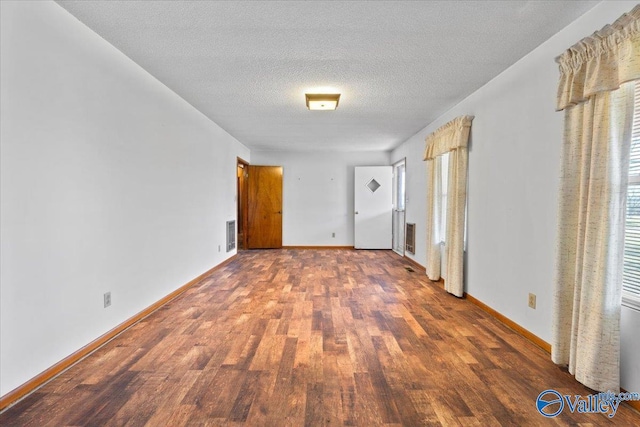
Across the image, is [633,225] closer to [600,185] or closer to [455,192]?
[600,185]

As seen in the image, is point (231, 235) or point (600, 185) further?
point (231, 235)

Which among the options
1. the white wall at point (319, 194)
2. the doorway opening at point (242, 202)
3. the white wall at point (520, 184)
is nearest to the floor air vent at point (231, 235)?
the doorway opening at point (242, 202)

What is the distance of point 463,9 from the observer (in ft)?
6.62

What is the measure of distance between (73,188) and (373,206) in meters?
6.03

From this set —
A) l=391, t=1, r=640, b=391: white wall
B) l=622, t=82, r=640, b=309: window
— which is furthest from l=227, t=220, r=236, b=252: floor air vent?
l=622, t=82, r=640, b=309: window

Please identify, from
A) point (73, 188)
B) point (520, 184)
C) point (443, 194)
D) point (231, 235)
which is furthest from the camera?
point (231, 235)

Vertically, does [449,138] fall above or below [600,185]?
above

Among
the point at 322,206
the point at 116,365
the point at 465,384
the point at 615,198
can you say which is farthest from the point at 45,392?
the point at 322,206

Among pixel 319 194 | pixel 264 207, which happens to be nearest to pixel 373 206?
pixel 319 194

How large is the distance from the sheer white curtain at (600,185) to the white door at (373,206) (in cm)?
538

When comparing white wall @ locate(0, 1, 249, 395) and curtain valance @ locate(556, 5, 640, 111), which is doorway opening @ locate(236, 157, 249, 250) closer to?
white wall @ locate(0, 1, 249, 395)

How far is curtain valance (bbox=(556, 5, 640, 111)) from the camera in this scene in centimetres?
164

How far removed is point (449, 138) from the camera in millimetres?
3885

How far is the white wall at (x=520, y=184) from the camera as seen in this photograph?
7.65ft
